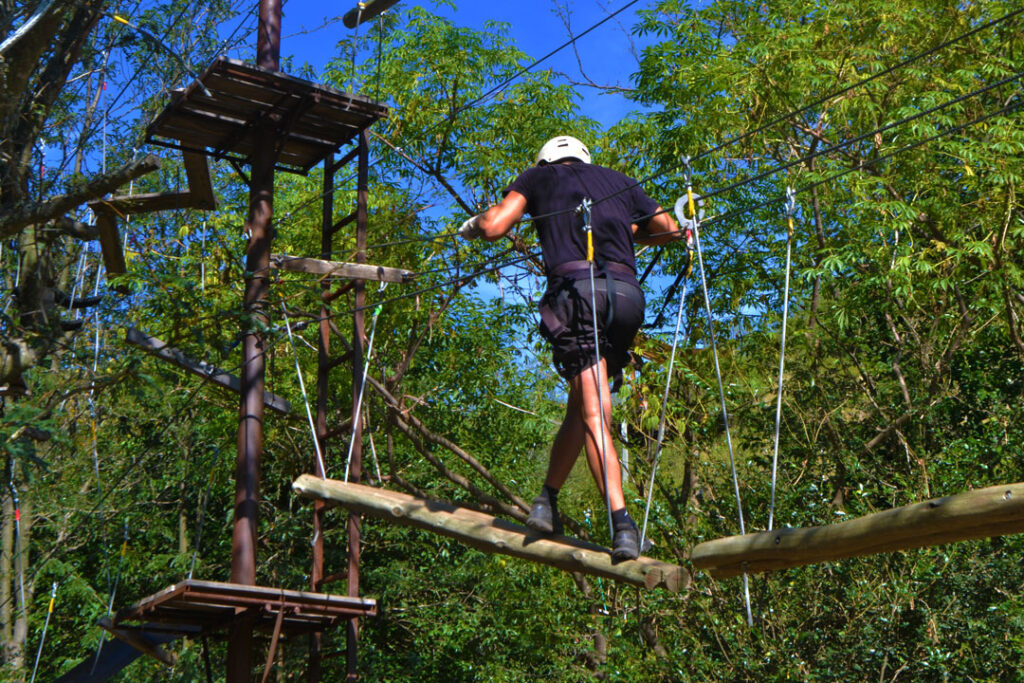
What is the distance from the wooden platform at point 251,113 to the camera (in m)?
6.75

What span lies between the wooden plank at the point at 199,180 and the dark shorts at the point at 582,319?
3.98 meters

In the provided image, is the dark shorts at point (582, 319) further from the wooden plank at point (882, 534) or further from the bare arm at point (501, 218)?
the wooden plank at point (882, 534)

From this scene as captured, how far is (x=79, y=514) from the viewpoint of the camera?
14398 millimetres

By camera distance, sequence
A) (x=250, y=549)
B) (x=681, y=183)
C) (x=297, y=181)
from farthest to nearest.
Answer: (x=297, y=181), (x=681, y=183), (x=250, y=549)

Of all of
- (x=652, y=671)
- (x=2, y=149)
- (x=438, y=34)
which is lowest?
(x=652, y=671)

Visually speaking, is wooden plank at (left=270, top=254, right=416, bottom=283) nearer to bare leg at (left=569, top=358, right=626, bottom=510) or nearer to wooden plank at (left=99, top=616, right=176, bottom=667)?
wooden plank at (left=99, top=616, right=176, bottom=667)

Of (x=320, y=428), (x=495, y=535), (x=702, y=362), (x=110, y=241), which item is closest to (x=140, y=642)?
(x=320, y=428)

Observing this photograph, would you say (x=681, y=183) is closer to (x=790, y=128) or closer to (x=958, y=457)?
(x=790, y=128)

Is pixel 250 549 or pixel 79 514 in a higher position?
pixel 79 514

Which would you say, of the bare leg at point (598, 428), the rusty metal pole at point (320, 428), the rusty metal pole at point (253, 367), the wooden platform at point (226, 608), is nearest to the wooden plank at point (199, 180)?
the rusty metal pole at point (253, 367)

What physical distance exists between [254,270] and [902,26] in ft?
20.9

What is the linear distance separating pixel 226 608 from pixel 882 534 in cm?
405

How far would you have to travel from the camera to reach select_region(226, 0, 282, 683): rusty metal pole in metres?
6.43

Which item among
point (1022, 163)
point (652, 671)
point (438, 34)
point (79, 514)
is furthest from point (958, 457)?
point (79, 514)
